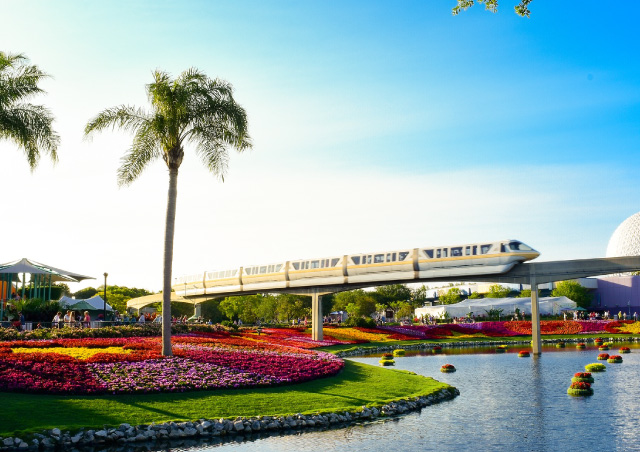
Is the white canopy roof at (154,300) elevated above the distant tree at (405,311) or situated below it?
above

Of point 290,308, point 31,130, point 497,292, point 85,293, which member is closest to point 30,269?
point 31,130

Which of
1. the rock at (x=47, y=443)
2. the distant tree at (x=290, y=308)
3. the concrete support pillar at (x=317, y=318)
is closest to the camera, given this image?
the rock at (x=47, y=443)

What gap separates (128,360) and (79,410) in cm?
638

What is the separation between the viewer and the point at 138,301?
87750 mm

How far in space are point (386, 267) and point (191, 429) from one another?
1447 inches

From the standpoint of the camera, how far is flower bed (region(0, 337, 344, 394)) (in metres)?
20.7

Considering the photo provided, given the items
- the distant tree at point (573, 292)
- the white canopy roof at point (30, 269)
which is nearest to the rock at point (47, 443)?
A: the white canopy roof at point (30, 269)

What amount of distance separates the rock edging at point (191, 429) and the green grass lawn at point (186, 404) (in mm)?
342

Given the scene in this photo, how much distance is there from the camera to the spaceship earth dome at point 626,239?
121625 mm

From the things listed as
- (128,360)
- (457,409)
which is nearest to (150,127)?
(128,360)

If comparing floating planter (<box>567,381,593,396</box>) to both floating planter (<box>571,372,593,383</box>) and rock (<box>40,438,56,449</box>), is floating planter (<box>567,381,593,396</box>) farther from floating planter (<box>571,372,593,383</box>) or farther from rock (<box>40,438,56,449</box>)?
rock (<box>40,438,56,449</box>)

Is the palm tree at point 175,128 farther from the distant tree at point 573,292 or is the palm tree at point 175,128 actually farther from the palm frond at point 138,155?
the distant tree at point 573,292

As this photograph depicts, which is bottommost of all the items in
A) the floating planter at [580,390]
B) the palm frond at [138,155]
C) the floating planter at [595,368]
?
the floating planter at [595,368]

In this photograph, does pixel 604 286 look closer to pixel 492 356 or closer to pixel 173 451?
pixel 492 356
